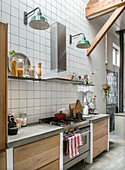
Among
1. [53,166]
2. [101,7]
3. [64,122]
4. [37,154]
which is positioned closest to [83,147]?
[64,122]

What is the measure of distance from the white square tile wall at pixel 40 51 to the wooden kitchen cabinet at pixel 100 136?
29.1 inches

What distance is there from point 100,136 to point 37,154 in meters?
1.76

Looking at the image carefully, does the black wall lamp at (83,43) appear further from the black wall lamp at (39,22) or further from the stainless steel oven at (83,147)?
the stainless steel oven at (83,147)

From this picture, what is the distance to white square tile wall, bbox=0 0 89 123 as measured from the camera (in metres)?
2.23

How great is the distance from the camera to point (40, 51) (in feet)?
8.68

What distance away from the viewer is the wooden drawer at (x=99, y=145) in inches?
118

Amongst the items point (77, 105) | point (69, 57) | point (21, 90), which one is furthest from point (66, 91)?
point (21, 90)

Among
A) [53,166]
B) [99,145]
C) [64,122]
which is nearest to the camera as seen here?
[53,166]

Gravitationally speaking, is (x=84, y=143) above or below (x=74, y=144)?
below

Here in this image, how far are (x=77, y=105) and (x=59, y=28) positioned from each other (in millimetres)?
1628

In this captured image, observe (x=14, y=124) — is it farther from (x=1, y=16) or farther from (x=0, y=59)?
(x=1, y=16)

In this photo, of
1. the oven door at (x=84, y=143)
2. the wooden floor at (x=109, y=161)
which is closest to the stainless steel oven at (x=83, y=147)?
the oven door at (x=84, y=143)

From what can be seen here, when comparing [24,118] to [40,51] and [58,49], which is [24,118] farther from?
[58,49]

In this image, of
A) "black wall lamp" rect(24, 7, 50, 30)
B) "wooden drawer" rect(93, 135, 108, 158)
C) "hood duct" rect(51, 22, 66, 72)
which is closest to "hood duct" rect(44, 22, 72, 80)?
"hood duct" rect(51, 22, 66, 72)
